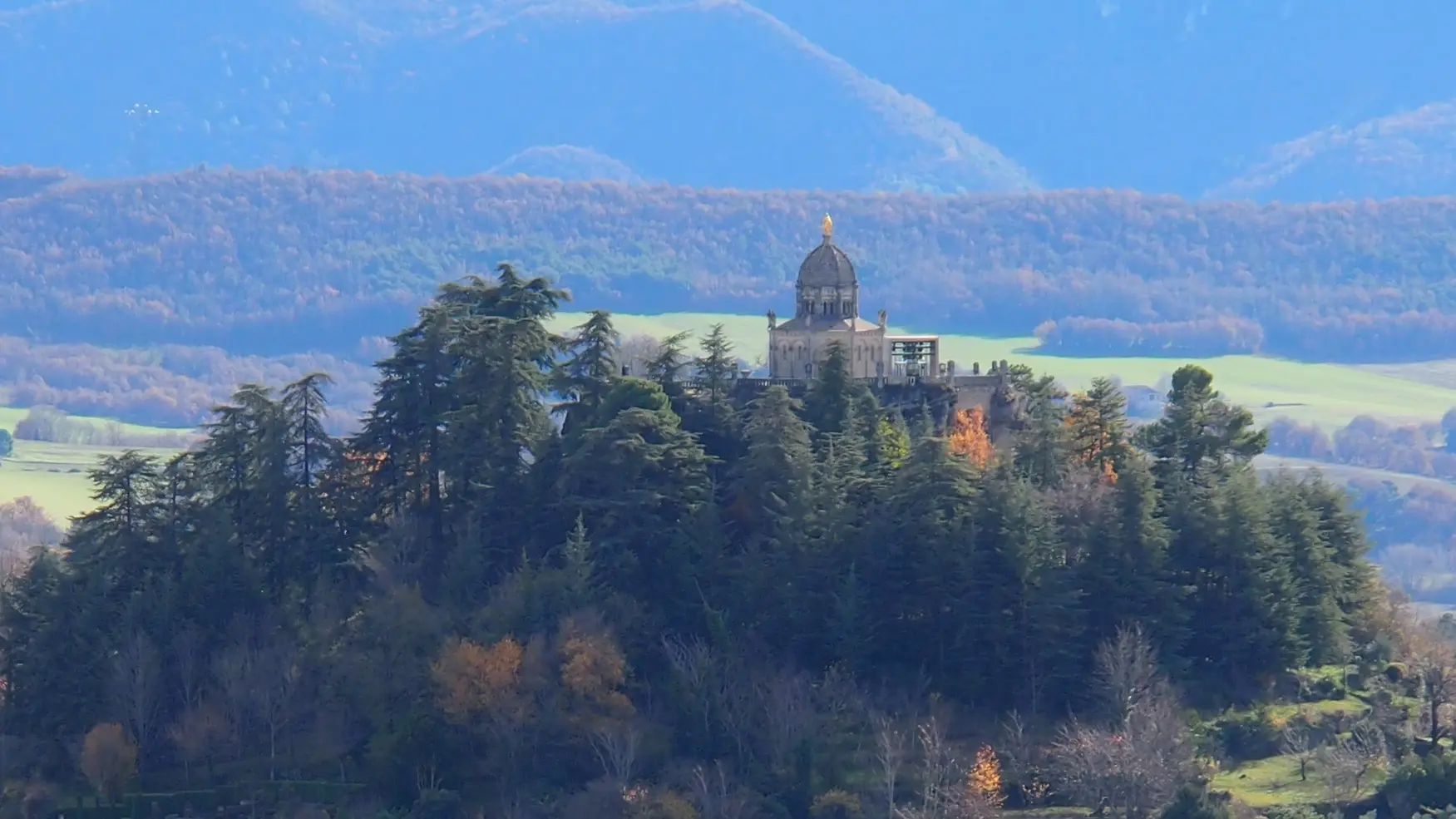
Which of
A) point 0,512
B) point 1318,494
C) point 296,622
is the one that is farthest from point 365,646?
point 0,512

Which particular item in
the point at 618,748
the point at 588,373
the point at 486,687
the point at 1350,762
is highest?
the point at 588,373

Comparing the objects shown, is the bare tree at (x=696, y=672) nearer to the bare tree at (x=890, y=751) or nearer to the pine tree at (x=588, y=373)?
the bare tree at (x=890, y=751)

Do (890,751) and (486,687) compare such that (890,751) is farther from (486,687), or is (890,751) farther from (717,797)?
(486,687)

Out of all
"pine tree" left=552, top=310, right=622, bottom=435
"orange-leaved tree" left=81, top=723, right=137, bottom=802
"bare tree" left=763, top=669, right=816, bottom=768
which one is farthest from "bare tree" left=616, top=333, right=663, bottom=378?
"orange-leaved tree" left=81, top=723, right=137, bottom=802

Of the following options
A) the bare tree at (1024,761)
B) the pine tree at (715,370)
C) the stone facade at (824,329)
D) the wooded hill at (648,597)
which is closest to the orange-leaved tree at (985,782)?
the wooded hill at (648,597)

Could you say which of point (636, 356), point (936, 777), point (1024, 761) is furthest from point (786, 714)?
point (636, 356)

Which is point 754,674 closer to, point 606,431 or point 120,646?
point 606,431
